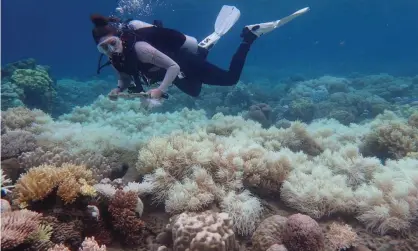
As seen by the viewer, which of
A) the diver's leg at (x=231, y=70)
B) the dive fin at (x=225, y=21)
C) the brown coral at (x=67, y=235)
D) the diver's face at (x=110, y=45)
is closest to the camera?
the brown coral at (x=67, y=235)

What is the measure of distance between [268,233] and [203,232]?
89 centimetres

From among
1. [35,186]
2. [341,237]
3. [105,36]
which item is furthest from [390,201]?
[105,36]

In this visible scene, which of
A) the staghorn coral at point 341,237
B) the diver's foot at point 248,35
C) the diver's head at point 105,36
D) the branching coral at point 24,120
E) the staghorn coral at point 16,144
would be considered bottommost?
the staghorn coral at point 341,237

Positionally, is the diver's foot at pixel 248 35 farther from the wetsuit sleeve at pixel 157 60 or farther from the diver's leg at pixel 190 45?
the wetsuit sleeve at pixel 157 60

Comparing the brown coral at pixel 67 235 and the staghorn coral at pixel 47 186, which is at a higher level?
the staghorn coral at pixel 47 186

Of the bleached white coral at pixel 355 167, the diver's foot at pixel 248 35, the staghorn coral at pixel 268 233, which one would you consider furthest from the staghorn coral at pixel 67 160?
the diver's foot at pixel 248 35

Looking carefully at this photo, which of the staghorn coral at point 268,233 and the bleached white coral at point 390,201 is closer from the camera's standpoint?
the staghorn coral at point 268,233

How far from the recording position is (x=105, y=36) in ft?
16.0

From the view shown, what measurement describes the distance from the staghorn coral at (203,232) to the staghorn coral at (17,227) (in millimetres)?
1533

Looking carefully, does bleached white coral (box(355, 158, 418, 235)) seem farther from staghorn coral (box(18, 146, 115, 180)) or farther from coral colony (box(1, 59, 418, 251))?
staghorn coral (box(18, 146, 115, 180))

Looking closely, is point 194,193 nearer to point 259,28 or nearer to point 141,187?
point 141,187

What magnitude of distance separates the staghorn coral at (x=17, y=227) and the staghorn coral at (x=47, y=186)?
454 mm

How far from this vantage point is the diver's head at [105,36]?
4805mm

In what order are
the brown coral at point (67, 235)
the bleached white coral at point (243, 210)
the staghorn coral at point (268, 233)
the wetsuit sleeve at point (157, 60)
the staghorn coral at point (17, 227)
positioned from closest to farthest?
the staghorn coral at point (17, 227), the brown coral at point (67, 235), the staghorn coral at point (268, 233), the bleached white coral at point (243, 210), the wetsuit sleeve at point (157, 60)
